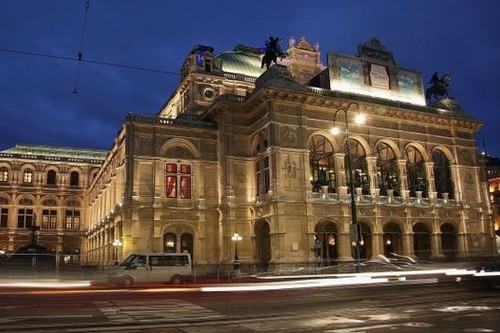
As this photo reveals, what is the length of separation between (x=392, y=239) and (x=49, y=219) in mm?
50965

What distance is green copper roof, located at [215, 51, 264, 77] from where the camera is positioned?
5531cm

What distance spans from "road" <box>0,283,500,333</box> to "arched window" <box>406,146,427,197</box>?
27.5m

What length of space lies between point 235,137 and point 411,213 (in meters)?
17.0

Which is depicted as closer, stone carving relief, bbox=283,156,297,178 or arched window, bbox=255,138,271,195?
stone carving relief, bbox=283,156,297,178

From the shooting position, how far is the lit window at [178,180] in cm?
4041

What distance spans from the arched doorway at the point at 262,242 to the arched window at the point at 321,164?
5377 mm

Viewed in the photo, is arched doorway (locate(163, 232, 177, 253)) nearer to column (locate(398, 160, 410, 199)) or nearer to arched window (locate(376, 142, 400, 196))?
arched window (locate(376, 142, 400, 196))

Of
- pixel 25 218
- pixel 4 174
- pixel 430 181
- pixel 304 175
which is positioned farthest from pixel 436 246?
pixel 4 174

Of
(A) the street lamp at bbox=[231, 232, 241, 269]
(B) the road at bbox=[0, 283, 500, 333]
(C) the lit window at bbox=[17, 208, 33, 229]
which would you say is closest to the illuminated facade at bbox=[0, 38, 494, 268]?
(A) the street lamp at bbox=[231, 232, 241, 269]

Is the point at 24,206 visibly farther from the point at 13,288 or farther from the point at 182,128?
the point at 13,288

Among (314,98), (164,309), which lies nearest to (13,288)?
(164,309)

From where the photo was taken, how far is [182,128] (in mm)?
41531

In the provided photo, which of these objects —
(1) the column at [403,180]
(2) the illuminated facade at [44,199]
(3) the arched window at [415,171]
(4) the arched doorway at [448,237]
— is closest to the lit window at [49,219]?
(2) the illuminated facade at [44,199]

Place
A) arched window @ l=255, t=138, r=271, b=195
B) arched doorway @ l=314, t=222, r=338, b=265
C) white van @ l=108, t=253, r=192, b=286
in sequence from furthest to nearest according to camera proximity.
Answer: arched doorway @ l=314, t=222, r=338, b=265 < arched window @ l=255, t=138, r=271, b=195 < white van @ l=108, t=253, r=192, b=286
